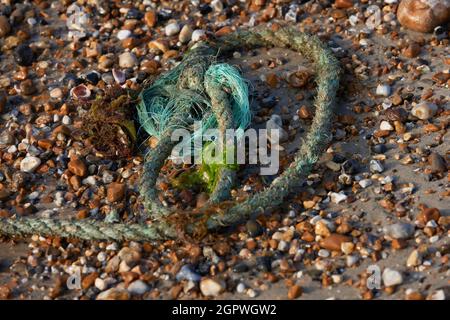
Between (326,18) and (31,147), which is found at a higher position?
(326,18)

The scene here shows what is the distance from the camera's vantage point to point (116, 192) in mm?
4184

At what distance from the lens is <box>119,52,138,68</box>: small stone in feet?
16.4

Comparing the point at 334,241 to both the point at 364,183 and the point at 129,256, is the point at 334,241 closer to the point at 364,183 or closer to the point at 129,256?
the point at 364,183

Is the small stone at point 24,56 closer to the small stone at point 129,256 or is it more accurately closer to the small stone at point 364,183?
the small stone at point 129,256

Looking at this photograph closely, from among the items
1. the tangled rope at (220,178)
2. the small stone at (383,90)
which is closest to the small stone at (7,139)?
the tangled rope at (220,178)

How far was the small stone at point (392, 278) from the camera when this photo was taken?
139 inches

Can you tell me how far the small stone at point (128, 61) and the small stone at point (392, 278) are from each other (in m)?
2.29

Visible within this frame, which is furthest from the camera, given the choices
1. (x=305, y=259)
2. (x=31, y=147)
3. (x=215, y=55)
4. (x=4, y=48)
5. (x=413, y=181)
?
(x=4, y=48)

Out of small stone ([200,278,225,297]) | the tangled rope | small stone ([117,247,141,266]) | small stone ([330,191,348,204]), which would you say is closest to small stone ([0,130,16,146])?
the tangled rope

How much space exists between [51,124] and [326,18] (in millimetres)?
1928

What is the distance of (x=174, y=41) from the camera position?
514 centimetres

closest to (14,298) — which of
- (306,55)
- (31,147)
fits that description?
(31,147)

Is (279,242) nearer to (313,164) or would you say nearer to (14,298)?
(313,164)

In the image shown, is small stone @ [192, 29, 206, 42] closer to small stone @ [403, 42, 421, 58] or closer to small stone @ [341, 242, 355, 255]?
small stone @ [403, 42, 421, 58]
